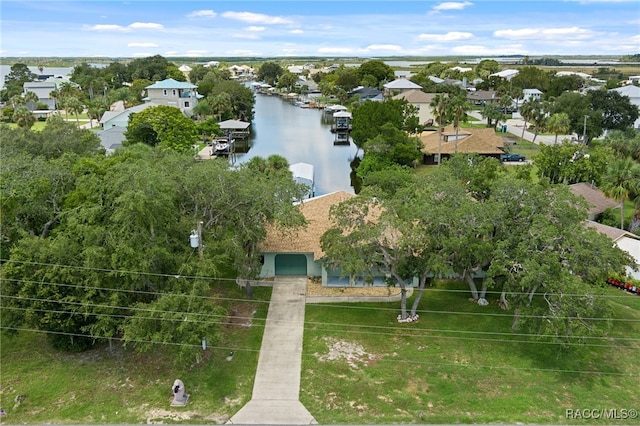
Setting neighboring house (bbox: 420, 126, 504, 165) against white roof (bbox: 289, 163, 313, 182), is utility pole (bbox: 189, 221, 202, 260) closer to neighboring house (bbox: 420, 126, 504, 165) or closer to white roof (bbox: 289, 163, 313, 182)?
white roof (bbox: 289, 163, 313, 182)

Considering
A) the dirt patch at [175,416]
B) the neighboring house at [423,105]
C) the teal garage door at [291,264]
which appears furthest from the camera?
the neighboring house at [423,105]

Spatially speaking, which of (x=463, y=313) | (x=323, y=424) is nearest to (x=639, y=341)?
(x=463, y=313)

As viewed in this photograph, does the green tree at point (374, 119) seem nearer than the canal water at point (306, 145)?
No

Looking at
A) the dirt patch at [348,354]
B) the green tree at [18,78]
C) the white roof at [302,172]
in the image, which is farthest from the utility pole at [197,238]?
the green tree at [18,78]

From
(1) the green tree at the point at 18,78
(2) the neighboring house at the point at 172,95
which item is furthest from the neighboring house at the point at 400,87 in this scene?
(1) the green tree at the point at 18,78

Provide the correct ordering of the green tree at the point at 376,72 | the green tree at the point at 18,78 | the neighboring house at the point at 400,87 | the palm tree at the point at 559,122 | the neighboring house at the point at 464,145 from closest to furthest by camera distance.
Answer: the palm tree at the point at 559,122
the neighboring house at the point at 464,145
the neighboring house at the point at 400,87
the green tree at the point at 18,78
the green tree at the point at 376,72

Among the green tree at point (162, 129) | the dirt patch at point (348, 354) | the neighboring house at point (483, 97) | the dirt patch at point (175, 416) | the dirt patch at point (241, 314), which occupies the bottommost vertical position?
the dirt patch at point (175, 416)

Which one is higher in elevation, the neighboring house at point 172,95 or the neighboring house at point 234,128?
the neighboring house at point 172,95

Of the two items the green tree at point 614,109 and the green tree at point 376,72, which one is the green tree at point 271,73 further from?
the green tree at point 614,109
